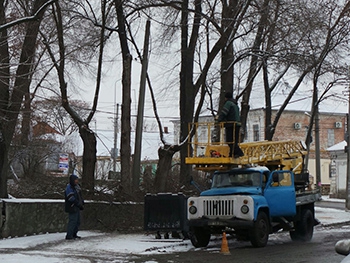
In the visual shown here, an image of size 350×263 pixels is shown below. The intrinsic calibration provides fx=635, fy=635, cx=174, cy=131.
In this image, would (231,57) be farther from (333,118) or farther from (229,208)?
(333,118)

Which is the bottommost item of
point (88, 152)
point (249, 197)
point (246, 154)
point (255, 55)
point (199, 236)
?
point (199, 236)

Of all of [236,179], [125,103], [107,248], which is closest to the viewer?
[107,248]

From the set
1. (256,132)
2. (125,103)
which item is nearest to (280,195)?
(125,103)

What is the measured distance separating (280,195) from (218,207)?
2136mm

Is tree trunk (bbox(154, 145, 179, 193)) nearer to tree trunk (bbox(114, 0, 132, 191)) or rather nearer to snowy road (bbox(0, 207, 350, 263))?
tree trunk (bbox(114, 0, 132, 191))

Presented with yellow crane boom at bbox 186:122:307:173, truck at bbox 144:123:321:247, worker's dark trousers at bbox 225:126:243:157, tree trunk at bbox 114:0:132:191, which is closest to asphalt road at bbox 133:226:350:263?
truck at bbox 144:123:321:247

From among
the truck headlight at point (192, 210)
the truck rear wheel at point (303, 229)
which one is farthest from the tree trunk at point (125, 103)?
the truck rear wheel at point (303, 229)

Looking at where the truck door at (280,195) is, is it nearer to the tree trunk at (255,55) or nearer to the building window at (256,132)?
the tree trunk at (255,55)

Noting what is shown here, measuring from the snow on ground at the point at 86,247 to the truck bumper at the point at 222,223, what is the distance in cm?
66

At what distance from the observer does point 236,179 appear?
1766cm

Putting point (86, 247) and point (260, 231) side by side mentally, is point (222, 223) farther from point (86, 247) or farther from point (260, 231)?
point (86, 247)

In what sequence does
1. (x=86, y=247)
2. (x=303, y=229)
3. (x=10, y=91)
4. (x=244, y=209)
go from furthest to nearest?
(x=10, y=91), (x=303, y=229), (x=244, y=209), (x=86, y=247)

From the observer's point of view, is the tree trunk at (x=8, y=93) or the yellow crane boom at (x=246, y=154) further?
the tree trunk at (x=8, y=93)

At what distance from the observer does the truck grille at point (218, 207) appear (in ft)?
53.8
